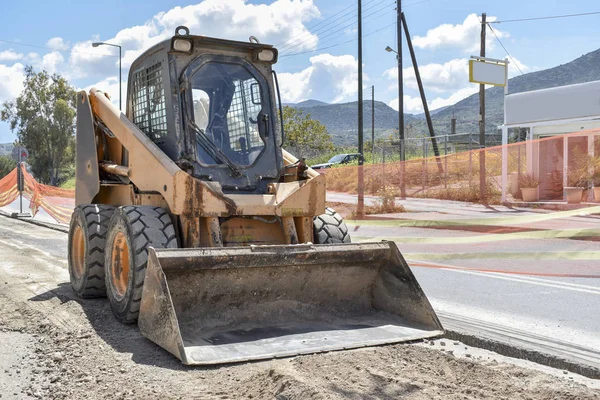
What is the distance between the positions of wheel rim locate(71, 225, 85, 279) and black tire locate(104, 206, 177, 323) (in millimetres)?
1345

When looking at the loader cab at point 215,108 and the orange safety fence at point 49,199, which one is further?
the orange safety fence at point 49,199

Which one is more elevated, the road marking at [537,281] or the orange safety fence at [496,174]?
the orange safety fence at [496,174]

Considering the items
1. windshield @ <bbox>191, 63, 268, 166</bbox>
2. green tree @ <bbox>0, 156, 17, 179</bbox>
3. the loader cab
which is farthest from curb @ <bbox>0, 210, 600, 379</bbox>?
green tree @ <bbox>0, 156, 17, 179</bbox>

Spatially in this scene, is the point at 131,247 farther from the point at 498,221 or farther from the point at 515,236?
the point at 498,221

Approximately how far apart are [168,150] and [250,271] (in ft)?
5.81

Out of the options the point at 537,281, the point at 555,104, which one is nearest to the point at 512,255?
the point at 537,281

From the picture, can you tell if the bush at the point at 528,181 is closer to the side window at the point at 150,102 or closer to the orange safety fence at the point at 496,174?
the orange safety fence at the point at 496,174

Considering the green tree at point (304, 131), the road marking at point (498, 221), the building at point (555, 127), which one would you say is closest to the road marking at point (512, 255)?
the road marking at point (498, 221)

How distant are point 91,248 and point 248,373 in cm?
318

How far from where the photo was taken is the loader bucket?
501 cm

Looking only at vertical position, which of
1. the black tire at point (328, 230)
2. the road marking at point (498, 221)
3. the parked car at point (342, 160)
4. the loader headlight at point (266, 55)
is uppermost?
the loader headlight at point (266, 55)

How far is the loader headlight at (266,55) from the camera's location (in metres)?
7.02

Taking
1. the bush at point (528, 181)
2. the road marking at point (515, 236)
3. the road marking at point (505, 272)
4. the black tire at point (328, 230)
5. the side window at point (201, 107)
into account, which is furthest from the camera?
the bush at point (528, 181)

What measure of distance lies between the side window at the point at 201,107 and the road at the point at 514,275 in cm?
310
